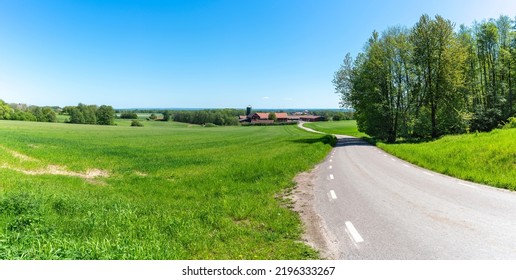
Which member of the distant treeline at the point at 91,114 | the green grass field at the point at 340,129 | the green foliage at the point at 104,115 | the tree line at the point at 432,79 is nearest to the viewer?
the tree line at the point at 432,79

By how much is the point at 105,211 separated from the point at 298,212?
583 cm

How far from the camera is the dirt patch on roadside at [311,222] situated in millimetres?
5926

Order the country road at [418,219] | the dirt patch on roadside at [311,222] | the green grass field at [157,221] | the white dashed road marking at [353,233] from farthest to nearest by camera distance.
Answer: the white dashed road marking at [353,233] < the dirt patch on roadside at [311,222] < the green grass field at [157,221] < the country road at [418,219]

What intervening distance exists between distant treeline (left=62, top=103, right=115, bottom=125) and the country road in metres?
138

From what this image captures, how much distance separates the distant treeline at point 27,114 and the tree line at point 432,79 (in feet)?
395

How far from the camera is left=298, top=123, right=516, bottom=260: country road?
5488mm

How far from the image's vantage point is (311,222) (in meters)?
7.80

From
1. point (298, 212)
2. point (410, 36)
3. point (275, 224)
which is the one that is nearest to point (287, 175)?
point (298, 212)

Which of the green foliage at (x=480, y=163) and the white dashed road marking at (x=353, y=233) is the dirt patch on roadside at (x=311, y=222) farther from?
the green foliage at (x=480, y=163)

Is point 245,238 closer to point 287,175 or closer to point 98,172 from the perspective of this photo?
point 287,175

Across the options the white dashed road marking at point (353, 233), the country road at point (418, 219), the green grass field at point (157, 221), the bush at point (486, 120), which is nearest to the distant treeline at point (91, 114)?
the green grass field at point (157, 221)

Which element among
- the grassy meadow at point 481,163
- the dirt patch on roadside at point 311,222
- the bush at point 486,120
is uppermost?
the bush at point 486,120

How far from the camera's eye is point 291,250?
5.89 m

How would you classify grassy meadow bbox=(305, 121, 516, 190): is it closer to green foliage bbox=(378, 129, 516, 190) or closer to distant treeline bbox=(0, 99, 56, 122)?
green foliage bbox=(378, 129, 516, 190)
